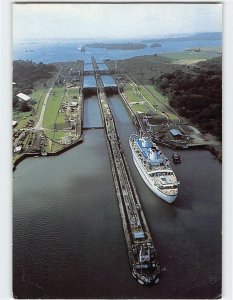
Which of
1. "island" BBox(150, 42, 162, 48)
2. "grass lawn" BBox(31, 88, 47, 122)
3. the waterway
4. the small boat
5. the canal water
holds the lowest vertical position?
the canal water

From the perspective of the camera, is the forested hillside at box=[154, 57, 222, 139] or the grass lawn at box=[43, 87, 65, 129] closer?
the forested hillside at box=[154, 57, 222, 139]

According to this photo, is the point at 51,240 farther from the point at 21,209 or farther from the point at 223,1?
the point at 223,1

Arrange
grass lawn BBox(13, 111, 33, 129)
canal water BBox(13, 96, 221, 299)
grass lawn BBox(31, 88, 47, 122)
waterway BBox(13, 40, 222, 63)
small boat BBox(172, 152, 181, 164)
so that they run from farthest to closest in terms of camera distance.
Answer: small boat BBox(172, 152, 181, 164)
grass lawn BBox(31, 88, 47, 122)
waterway BBox(13, 40, 222, 63)
grass lawn BBox(13, 111, 33, 129)
canal water BBox(13, 96, 221, 299)

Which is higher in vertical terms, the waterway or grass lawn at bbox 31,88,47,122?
the waterway

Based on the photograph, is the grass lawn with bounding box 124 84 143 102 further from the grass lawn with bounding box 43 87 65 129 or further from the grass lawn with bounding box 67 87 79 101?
the grass lawn with bounding box 43 87 65 129

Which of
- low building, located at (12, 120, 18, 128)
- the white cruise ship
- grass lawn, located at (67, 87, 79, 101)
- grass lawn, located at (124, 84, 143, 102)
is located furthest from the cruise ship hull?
low building, located at (12, 120, 18, 128)
